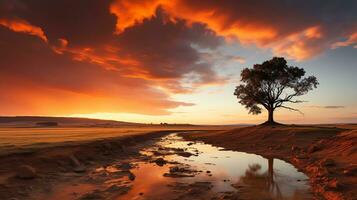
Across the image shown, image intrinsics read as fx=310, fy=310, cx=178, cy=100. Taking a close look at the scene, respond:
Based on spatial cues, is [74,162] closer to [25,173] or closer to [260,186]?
[25,173]

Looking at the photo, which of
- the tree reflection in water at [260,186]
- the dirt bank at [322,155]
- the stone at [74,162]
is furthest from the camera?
the stone at [74,162]

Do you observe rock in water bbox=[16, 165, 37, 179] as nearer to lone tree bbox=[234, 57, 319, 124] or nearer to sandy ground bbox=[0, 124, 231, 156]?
sandy ground bbox=[0, 124, 231, 156]

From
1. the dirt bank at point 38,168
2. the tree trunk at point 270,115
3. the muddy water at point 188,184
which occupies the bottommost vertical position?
the muddy water at point 188,184

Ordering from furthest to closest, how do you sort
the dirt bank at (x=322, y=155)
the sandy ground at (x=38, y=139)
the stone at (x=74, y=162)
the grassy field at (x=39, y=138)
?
the grassy field at (x=39, y=138) → the sandy ground at (x=38, y=139) → the stone at (x=74, y=162) → the dirt bank at (x=322, y=155)

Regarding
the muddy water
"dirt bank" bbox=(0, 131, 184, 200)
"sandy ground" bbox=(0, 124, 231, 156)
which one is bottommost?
the muddy water

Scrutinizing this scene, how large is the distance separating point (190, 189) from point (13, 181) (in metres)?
9.63

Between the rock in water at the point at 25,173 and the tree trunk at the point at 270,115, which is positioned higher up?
the tree trunk at the point at 270,115

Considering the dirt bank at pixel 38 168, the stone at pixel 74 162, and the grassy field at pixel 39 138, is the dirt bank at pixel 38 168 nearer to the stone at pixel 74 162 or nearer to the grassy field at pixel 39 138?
the stone at pixel 74 162

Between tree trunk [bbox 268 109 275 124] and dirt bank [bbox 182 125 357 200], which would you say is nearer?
dirt bank [bbox 182 125 357 200]

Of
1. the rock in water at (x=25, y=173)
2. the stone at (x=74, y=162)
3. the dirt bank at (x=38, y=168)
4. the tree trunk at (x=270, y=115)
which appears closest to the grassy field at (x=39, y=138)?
the dirt bank at (x=38, y=168)

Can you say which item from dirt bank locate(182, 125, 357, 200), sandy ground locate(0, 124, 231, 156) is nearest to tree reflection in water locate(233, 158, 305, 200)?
dirt bank locate(182, 125, 357, 200)

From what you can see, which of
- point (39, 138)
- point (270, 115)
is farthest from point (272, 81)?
point (39, 138)

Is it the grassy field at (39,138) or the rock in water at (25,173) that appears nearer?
the rock in water at (25,173)

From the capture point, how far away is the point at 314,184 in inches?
693
